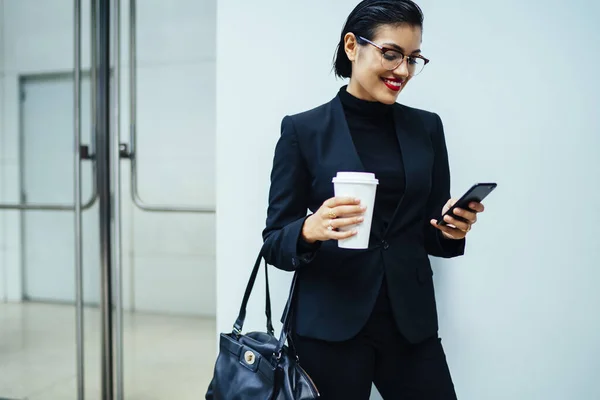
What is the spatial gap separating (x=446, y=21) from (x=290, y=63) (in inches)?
18.0

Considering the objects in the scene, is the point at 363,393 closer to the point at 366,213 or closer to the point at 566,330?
the point at 366,213

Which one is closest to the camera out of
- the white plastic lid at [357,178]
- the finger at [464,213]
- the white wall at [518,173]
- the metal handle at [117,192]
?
the white plastic lid at [357,178]

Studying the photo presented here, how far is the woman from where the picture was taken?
93 cm

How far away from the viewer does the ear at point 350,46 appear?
39.2 inches

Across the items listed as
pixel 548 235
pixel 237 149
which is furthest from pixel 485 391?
pixel 237 149

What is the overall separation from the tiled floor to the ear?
163cm

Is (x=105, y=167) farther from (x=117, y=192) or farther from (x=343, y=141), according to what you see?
(x=343, y=141)

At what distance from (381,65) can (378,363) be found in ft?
2.03

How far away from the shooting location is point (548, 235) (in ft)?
4.25

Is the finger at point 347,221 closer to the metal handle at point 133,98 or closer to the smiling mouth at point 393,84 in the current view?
the smiling mouth at point 393,84

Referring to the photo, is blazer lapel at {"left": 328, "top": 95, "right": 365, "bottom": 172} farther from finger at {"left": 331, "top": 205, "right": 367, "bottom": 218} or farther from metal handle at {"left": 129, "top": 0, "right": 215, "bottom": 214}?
metal handle at {"left": 129, "top": 0, "right": 215, "bottom": 214}

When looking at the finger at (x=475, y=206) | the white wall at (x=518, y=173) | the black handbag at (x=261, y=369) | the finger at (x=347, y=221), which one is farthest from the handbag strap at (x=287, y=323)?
the white wall at (x=518, y=173)

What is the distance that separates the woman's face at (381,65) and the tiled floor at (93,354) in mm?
1648

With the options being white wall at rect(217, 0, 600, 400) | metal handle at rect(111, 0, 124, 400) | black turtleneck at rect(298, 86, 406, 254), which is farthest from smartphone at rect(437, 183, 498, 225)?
metal handle at rect(111, 0, 124, 400)
